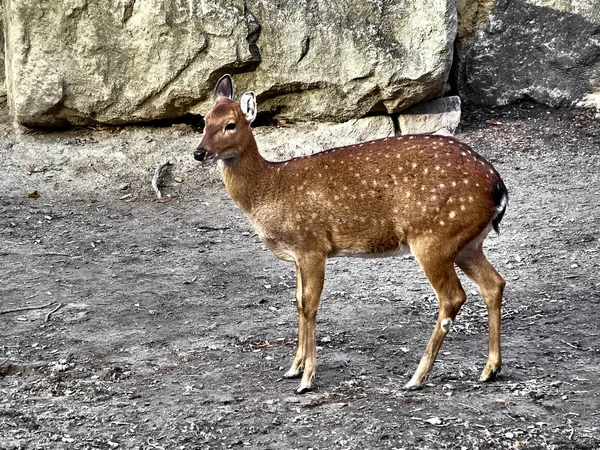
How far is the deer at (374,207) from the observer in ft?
18.4

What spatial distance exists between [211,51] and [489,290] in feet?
16.4

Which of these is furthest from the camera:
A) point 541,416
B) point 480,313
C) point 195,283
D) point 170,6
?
point 170,6

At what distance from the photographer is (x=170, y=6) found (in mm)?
9852

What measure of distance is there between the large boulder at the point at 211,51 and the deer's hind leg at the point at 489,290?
172 inches

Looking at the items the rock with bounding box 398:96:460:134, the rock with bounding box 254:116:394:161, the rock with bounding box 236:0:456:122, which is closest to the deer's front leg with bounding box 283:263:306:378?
the rock with bounding box 254:116:394:161

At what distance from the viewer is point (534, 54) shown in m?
10.8

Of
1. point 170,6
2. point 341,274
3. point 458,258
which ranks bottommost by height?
point 341,274

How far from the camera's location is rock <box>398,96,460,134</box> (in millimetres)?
10352

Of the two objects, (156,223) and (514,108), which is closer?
(156,223)

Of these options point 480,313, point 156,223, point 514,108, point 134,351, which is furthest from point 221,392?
point 514,108

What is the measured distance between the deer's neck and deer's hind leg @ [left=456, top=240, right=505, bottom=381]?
4.22 ft

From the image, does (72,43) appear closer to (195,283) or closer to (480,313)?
(195,283)

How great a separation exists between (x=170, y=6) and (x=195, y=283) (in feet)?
11.1

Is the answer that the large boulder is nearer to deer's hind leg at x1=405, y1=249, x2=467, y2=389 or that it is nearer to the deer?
the deer
